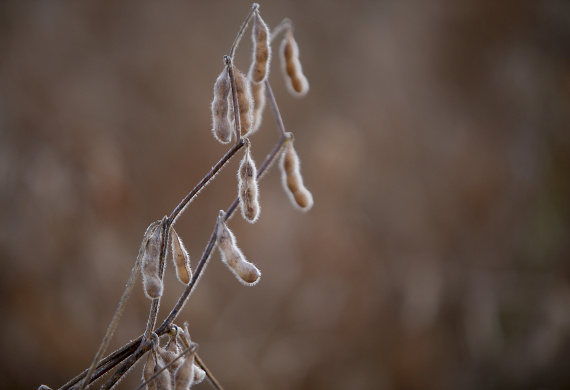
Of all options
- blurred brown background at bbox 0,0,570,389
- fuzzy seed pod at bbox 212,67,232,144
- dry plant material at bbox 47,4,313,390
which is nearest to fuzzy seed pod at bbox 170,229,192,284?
dry plant material at bbox 47,4,313,390

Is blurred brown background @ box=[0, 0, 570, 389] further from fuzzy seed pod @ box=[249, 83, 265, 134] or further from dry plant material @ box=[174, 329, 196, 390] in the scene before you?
dry plant material @ box=[174, 329, 196, 390]

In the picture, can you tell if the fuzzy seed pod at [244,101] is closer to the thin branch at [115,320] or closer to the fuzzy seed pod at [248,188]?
the fuzzy seed pod at [248,188]

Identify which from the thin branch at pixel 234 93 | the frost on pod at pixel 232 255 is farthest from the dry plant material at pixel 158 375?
the thin branch at pixel 234 93

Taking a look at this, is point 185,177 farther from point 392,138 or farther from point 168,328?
point 168,328

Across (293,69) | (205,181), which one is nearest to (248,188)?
(205,181)

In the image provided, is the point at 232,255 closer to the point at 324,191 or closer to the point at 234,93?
the point at 234,93
